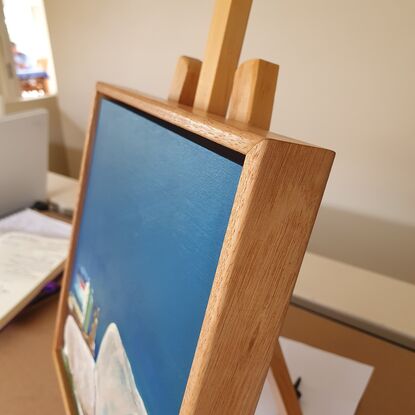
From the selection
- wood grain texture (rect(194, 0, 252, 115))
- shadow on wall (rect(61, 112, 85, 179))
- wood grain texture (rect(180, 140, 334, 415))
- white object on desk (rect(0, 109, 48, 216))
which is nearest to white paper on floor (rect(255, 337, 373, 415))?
wood grain texture (rect(180, 140, 334, 415))

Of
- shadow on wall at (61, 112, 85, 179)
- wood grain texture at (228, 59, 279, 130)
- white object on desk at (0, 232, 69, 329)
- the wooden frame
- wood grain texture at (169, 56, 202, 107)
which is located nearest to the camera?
the wooden frame

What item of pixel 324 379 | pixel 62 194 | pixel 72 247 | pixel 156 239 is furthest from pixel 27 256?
pixel 324 379

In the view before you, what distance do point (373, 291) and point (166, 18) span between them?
1.25m

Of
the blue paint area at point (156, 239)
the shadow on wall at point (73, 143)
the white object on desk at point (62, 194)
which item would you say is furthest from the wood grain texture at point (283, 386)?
the shadow on wall at point (73, 143)

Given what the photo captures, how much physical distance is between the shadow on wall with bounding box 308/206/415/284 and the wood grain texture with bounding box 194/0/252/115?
3.17ft

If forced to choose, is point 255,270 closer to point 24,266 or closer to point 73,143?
point 24,266

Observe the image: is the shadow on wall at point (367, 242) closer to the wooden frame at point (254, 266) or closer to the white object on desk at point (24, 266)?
the white object on desk at point (24, 266)

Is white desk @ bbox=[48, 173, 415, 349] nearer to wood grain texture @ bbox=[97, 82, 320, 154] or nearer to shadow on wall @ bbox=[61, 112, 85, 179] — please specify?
wood grain texture @ bbox=[97, 82, 320, 154]

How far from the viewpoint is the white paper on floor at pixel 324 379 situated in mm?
539

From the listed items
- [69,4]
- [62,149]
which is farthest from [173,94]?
[62,149]

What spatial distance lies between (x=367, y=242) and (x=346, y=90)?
1.71 ft

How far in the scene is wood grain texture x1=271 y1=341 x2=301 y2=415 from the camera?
0.41 metres

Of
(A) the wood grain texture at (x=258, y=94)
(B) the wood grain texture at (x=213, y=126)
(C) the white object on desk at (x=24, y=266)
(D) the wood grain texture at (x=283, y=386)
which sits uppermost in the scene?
(A) the wood grain texture at (x=258, y=94)

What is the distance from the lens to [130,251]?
1.33 ft
